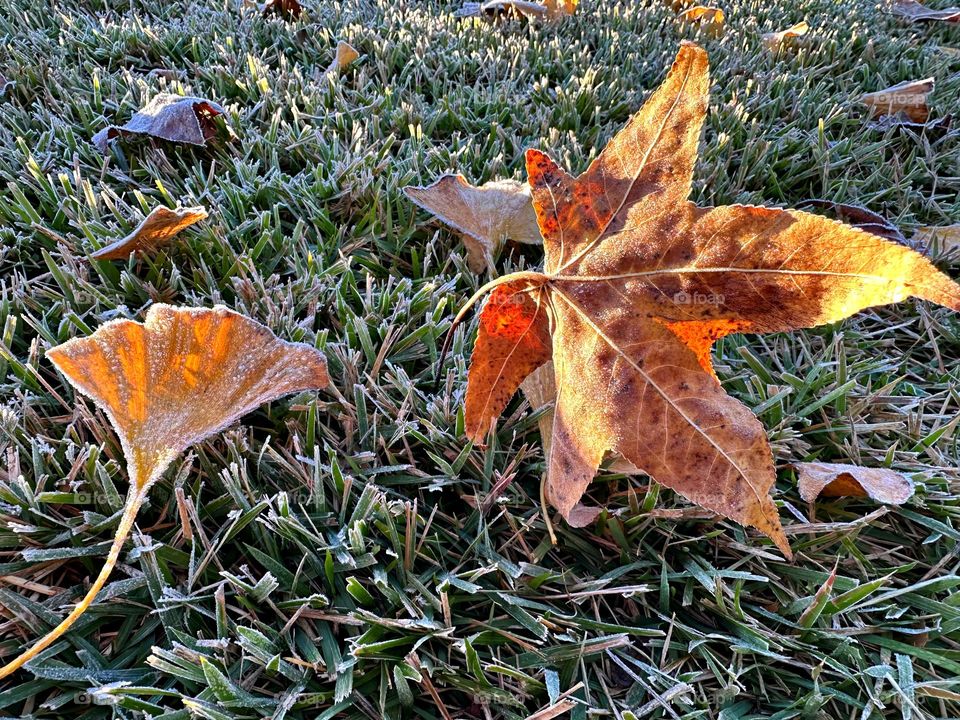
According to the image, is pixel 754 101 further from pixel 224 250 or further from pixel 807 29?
pixel 224 250

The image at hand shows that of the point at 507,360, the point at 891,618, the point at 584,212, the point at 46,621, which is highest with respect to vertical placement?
the point at 584,212

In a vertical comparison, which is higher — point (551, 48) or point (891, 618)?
point (551, 48)

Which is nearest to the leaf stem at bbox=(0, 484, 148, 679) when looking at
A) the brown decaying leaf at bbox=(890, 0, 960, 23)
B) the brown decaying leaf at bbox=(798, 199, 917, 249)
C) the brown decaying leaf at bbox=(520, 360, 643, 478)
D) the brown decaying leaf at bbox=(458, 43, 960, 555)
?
the brown decaying leaf at bbox=(458, 43, 960, 555)

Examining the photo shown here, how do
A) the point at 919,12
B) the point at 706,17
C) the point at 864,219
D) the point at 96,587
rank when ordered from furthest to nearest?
the point at 919,12
the point at 706,17
the point at 864,219
the point at 96,587

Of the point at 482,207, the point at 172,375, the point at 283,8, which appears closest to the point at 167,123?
the point at 482,207

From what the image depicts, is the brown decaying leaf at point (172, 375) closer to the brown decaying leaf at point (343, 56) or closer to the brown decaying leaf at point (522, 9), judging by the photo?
the brown decaying leaf at point (343, 56)

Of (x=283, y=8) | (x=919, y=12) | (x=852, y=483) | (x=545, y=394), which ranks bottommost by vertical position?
(x=852, y=483)

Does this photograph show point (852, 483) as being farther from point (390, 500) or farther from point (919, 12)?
point (919, 12)

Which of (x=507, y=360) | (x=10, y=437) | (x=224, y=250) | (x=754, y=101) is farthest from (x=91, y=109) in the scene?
(x=754, y=101)
